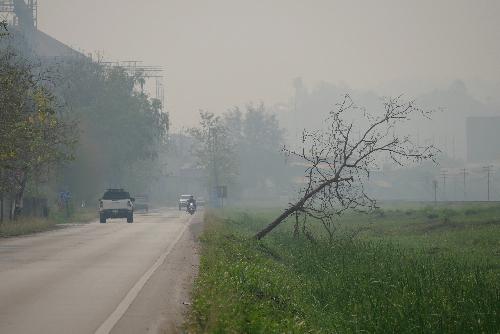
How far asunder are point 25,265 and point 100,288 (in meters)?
6.57

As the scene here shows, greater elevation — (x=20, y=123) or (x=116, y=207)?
(x=20, y=123)

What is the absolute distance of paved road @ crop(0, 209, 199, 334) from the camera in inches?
520

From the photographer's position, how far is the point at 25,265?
24.0 meters

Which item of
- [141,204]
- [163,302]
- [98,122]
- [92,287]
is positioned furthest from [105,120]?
[163,302]

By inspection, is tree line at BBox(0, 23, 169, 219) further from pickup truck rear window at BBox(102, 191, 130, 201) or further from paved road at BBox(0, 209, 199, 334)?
paved road at BBox(0, 209, 199, 334)

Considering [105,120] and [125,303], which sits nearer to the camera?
[125,303]

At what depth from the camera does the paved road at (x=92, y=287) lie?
13.2 meters

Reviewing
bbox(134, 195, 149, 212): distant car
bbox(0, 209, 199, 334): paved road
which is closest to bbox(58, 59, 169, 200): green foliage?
bbox(134, 195, 149, 212): distant car

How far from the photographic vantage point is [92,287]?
1834 centimetres

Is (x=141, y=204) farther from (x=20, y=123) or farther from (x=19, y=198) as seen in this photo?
(x=20, y=123)

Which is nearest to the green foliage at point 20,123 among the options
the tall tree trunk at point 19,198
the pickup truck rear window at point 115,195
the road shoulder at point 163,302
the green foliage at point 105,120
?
the tall tree trunk at point 19,198

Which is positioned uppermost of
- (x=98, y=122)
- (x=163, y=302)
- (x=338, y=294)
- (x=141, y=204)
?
(x=98, y=122)

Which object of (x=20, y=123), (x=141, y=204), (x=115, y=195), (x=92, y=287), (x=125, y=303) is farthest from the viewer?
(x=141, y=204)

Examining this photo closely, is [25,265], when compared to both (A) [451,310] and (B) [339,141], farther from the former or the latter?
(A) [451,310]
